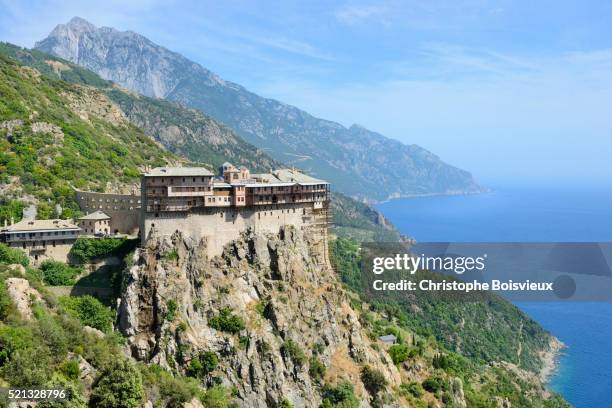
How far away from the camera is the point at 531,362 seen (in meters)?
106

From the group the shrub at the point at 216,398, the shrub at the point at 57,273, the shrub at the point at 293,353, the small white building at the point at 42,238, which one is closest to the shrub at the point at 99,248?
the small white building at the point at 42,238

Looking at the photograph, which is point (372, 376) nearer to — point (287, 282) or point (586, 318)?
point (287, 282)

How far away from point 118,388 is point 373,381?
25.6 metres

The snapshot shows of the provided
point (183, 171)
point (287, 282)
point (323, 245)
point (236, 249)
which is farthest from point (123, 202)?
point (323, 245)

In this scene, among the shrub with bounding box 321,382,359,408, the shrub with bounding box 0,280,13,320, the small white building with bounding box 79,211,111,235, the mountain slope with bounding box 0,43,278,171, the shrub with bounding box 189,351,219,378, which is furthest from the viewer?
the mountain slope with bounding box 0,43,278,171

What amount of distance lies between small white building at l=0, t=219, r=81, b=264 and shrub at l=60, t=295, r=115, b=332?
5149mm

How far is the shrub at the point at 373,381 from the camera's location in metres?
55.0

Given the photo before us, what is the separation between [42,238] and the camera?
51.7 m

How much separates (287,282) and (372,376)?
442 inches

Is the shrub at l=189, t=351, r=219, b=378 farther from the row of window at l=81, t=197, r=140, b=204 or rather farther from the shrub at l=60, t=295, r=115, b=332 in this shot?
the row of window at l=81, t=197, r=140, b=204

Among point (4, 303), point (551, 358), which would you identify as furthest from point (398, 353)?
point (551, 358)

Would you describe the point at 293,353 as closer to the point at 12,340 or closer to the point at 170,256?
the point at 170,256

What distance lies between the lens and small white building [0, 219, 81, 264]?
50.8 m

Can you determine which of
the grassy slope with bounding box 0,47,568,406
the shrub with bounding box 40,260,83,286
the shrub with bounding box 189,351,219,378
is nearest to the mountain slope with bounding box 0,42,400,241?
the grassy slope with bounding box 0,47,568,406
